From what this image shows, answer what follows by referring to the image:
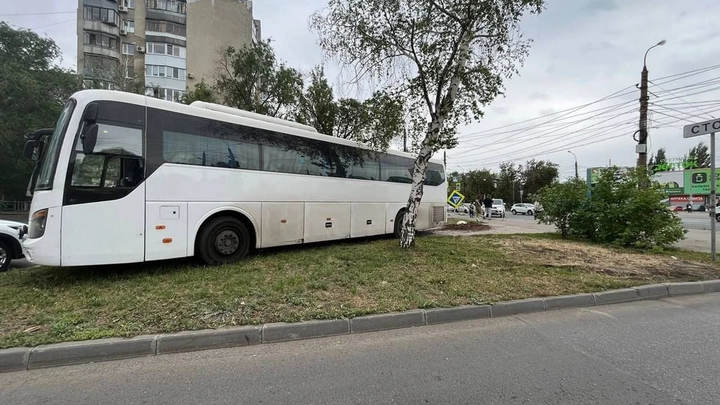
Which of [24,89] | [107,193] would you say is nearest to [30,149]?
[107,193]

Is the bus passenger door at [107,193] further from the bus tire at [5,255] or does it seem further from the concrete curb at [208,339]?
the bus tire at [5,255]

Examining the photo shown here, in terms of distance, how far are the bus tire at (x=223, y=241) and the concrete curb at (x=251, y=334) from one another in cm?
317

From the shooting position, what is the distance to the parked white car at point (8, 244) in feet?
24.5

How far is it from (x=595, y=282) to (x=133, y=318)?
7.05 meters

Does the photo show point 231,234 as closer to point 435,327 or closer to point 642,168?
point 435,327

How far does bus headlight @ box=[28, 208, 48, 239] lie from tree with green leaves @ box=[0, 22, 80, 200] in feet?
82.6

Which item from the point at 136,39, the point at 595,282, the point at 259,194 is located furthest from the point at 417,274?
the point at 136,39

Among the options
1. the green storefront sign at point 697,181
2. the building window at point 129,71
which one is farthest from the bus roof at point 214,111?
the green storefront sign at point 697,181

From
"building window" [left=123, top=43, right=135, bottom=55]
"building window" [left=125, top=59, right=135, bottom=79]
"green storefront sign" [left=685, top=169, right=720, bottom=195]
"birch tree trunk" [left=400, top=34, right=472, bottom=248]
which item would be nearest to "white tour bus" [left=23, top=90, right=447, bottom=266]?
"birch tree trunk" [left=400, top=34, right=472, bottom=248]

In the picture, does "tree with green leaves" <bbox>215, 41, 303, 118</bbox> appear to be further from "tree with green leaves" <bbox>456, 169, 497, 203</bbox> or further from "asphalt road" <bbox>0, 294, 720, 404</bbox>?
"tree with green leaves" <bbox>456, 169, 497, 203</bbox>

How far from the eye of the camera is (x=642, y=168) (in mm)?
10516

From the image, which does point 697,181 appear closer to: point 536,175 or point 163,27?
point 536,175

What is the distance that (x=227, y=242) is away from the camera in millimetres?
7125

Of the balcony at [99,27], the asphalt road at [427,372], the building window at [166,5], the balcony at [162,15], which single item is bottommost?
the asphalt road at [427,372]
